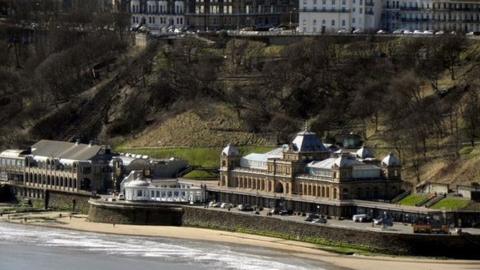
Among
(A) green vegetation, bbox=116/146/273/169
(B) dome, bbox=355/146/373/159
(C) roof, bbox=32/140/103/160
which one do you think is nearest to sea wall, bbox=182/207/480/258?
(B) dome, bbox=355/146/373/159

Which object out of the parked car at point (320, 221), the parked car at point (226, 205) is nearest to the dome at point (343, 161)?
the parked car at point (320, 221)

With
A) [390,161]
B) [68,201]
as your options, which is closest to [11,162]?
[68,201]

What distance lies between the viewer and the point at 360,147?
117 meters

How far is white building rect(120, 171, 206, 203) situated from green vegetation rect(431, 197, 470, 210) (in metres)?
16.0

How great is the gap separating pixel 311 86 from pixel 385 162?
2377 centimetres

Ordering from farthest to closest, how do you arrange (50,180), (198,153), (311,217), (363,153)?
(198,153) → (50,180) → (363,153) → (311,217)

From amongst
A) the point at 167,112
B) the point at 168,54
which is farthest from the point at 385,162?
the point at 168,54

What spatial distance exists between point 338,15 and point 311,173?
37933 millimetres

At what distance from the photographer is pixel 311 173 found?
359ft

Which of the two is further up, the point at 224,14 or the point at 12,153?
the point at 224,14

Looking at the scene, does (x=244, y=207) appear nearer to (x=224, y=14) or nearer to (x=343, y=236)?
(x=343, y=236)

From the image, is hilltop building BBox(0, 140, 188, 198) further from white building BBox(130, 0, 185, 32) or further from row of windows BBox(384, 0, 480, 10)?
white building BBox(130, 0, 185, 32)

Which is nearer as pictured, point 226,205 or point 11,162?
point 226,205

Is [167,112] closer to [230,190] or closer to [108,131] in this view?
[108,131]
